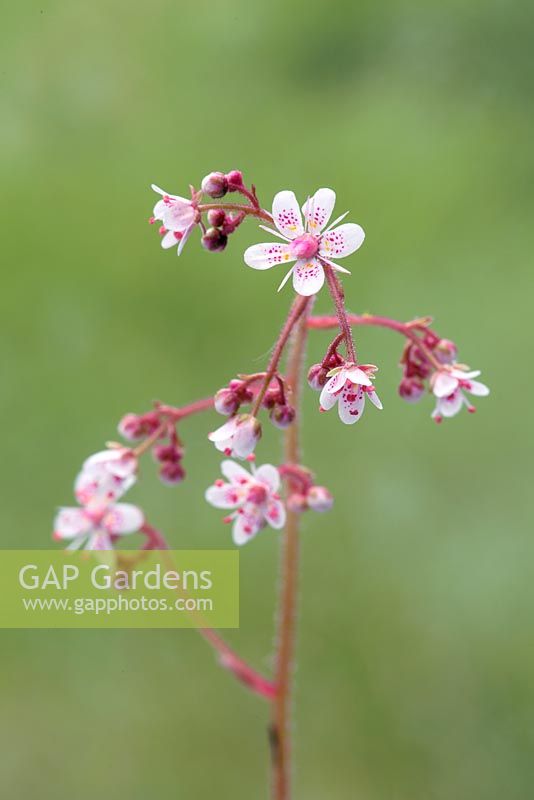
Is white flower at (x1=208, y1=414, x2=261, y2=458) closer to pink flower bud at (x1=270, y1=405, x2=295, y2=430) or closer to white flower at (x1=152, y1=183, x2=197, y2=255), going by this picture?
pink flower bud at (x1=270, y1=405, x2=295, y2=430)

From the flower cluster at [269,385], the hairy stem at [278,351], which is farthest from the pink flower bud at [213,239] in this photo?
the hairy stem at [278,351]

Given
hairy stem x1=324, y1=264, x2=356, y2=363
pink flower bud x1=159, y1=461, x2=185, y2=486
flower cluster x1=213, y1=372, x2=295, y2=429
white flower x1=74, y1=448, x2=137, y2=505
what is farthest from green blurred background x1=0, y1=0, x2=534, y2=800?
hairy stem x1=324, y1=264, x2=356, y2=363

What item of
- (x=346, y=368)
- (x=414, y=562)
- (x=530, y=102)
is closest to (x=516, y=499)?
(x=414, y=562)

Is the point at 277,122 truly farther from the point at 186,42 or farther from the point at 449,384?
the point at 449,384

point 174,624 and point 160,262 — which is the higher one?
point 160,262

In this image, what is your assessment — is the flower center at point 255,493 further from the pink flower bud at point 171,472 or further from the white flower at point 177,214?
the white flower at point 177,214

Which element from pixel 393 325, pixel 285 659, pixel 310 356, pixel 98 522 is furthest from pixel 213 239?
pixel 310 356
